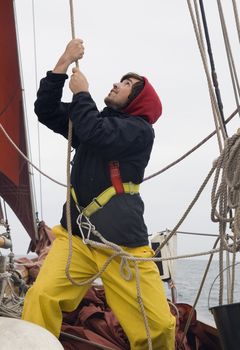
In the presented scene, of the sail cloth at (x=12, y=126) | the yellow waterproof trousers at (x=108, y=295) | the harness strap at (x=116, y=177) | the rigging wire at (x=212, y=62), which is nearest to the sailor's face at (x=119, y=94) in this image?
the harness strap at (x=116, y=177)

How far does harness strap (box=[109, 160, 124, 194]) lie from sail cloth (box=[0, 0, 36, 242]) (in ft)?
9.73

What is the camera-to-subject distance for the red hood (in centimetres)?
266

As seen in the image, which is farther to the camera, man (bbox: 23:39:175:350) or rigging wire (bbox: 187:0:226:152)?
rigging wire (bbox: 187:0:226:152)

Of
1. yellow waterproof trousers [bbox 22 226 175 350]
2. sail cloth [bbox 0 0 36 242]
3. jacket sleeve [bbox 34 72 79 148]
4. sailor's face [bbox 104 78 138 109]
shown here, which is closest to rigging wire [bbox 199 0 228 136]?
sailor's face [bbox 104 78 138 109]

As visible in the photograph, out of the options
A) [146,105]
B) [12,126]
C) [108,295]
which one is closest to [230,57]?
[146,105]

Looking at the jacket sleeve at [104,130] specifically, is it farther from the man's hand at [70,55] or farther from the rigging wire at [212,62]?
the rigging wire at [212,62]

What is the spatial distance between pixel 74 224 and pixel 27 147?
3283 millimetres

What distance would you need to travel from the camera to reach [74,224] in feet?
8.61

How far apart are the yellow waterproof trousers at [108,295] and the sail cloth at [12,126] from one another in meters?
2.93

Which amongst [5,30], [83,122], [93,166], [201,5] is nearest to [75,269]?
[93,166]

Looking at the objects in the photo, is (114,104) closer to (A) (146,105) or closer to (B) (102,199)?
(A) (146,105)

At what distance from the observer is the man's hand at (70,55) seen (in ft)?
8.40

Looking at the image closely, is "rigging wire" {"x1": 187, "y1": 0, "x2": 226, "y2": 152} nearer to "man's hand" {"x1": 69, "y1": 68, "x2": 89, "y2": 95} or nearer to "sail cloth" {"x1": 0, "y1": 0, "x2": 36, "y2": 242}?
"man's hand" {"x1": 69, "y1": 68, "x2": 89, "y2": 95}

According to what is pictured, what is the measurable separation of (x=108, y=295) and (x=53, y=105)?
0.85 m
